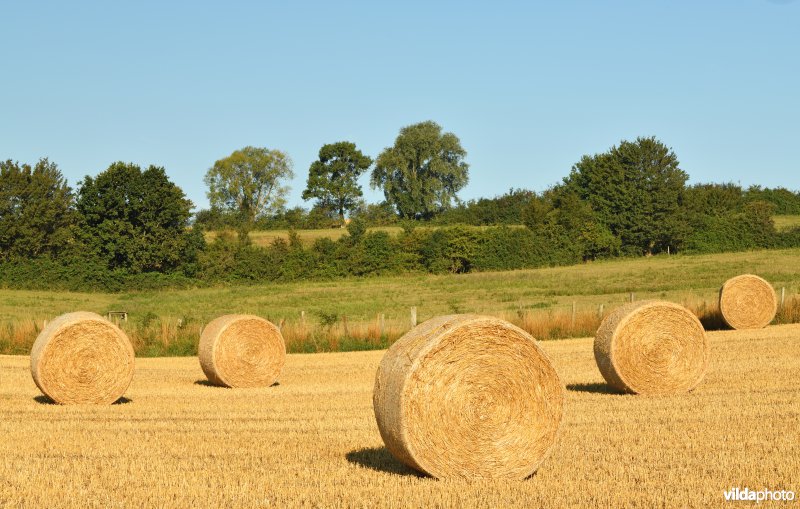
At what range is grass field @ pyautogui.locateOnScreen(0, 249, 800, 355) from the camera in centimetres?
2842

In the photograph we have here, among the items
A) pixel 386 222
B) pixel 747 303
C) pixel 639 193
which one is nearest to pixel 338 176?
pixel 386 222

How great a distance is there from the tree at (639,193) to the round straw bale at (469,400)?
6267cm

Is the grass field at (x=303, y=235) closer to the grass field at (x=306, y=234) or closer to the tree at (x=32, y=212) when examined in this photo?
the grass field at (x=306, y=234)

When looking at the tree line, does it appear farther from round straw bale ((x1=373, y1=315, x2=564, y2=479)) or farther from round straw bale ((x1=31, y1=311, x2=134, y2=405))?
round straw bale ((x1=373, y1=315, x2=564, y2=479))

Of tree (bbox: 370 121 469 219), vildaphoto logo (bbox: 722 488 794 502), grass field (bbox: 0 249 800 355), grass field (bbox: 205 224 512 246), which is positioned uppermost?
tree (bbox: 370 121 469 219)

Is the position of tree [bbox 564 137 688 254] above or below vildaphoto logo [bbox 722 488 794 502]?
above

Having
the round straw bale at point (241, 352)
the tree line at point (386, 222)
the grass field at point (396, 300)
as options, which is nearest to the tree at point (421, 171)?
the tree line at point (386, 222)

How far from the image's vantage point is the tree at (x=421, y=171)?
90500 millimetres

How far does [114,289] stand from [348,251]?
13797 millimetres

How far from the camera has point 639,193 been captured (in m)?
73.2

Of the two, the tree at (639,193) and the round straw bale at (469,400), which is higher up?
the tree at (639,193)

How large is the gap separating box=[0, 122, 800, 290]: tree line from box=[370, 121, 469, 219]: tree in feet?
0.37

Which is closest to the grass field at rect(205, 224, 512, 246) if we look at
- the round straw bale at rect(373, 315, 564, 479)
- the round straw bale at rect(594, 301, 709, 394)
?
the round straw bale at rect(594, 301, 709, 394)

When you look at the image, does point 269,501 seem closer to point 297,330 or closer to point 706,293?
point 297,330
